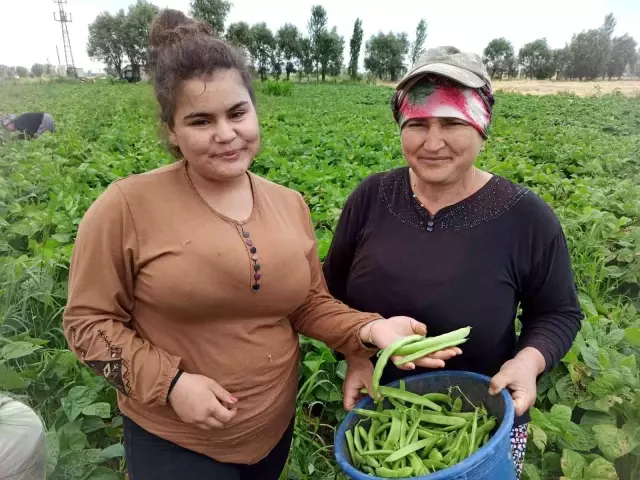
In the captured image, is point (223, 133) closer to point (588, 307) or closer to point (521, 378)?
point (521, 378)

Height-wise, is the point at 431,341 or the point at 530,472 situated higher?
the point at 431,341

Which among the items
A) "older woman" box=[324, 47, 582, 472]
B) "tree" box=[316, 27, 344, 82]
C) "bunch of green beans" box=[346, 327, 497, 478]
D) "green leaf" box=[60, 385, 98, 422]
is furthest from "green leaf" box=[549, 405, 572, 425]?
"tree" box=[316, 27, 344, 82]

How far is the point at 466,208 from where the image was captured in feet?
6.07

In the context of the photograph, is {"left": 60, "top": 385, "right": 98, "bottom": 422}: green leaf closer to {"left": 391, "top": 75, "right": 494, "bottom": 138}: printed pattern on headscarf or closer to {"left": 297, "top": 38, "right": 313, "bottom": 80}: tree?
{"left": 391, "top": 75, "right": 494, "bottom": 138}: printed pattern on headscarf

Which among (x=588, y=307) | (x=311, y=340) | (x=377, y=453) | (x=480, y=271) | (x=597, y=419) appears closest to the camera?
(x=377, y=453)

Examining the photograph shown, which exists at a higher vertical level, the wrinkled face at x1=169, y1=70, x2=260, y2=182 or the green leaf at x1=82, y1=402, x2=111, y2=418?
the wrinkled face at x1=169, y1=70, x2=260, y2=182

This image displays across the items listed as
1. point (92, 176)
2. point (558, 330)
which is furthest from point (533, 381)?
point (92, 176)

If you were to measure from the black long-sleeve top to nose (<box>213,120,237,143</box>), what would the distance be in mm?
675

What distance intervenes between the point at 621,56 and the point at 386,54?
1203 inches

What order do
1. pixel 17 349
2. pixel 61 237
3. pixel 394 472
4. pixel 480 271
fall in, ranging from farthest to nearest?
pixel 61 237, pixel 17 349, pixel 480 271, pixel 394 472

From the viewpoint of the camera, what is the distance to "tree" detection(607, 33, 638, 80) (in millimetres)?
64375

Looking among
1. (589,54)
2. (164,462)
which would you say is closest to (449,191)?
(164,462)

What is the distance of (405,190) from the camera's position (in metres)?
1.98

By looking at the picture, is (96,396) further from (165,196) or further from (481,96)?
(481,96)
